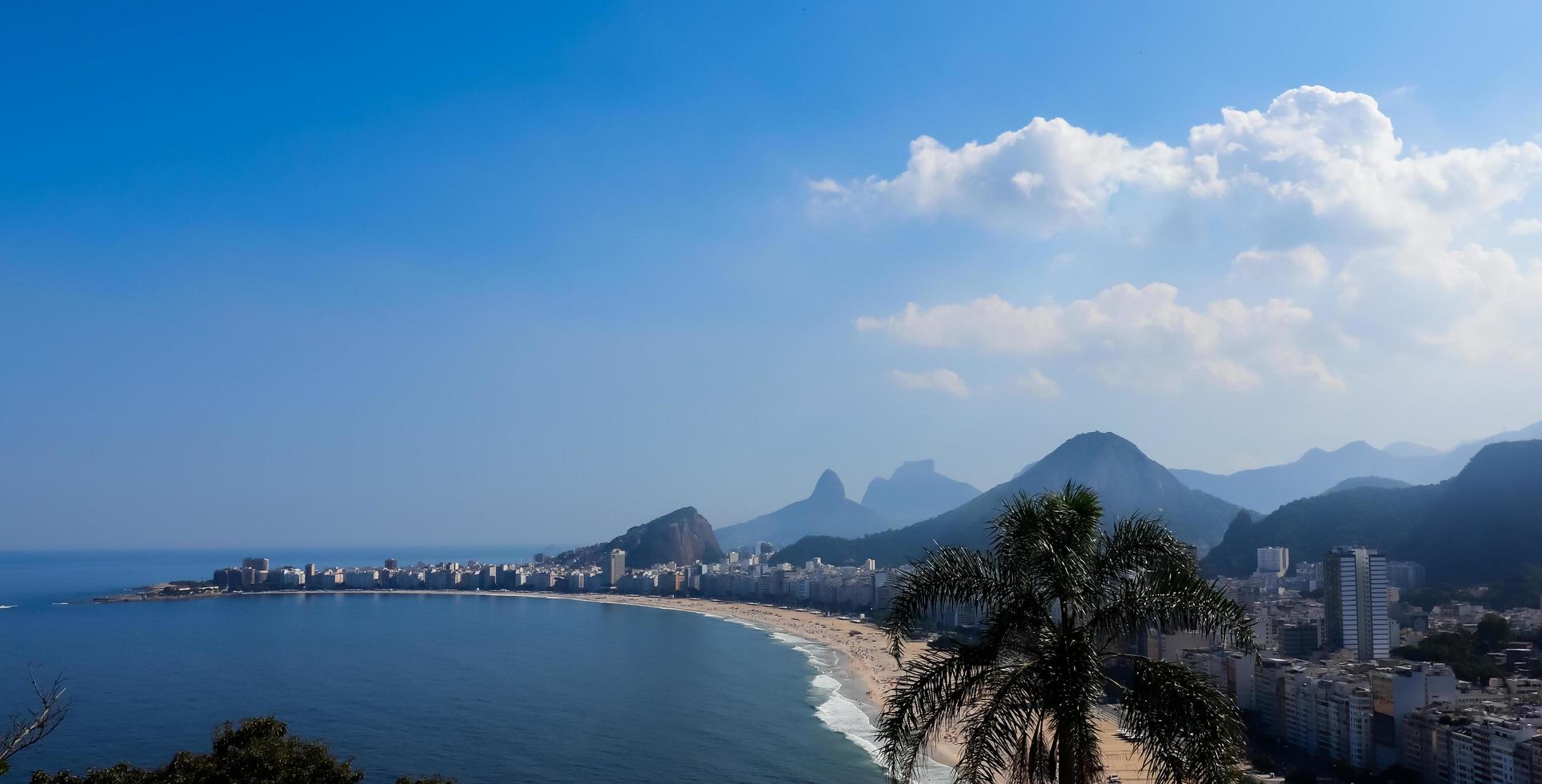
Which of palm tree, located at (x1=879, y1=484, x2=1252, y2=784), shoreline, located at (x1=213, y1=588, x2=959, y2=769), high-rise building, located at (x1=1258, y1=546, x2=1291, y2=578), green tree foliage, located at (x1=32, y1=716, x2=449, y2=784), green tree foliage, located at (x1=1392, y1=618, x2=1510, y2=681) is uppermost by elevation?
palm tree, located at (x1=879, y1=484, x2=1252, y2=784)

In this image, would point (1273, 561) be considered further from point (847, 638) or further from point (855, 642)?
point (855, 642)

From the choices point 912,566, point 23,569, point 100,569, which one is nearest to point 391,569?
point 100,569

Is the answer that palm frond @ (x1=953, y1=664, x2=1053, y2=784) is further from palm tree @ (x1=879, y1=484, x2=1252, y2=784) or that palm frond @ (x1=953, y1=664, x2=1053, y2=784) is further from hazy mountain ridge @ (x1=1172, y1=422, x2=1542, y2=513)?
hazy mountain ridge @ (x1=1172, y1=422, x2=1542, y2=513)

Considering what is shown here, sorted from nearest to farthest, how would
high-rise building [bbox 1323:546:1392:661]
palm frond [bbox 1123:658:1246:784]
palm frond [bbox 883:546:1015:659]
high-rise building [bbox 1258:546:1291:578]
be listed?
palm frond [bbox 1123:658:1246:784]
palm frond [bbox 883:546:1015:659]
high-rise building [bbox 1323:546:1392:661]
high-rise building [bbox 1258:546:1291:578]

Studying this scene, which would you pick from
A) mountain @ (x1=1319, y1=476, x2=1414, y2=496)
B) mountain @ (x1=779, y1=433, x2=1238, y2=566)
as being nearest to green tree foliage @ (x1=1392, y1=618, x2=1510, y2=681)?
mountain @ (x1=779, y1=433, x2=1238, y2=566)

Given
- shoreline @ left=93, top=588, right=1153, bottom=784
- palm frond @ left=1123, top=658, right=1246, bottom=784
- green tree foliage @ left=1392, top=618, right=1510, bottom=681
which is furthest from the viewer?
green tree foliage @ left=1392, top=618, right=1510, bottom=681

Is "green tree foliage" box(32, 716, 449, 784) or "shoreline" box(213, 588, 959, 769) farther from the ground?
"green tree foliage" box(32, 716, 449, 784)

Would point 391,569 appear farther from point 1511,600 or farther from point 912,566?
point 912,566

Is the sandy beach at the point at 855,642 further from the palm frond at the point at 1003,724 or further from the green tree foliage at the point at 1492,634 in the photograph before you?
the green tree foliage at the point at 1492,634
